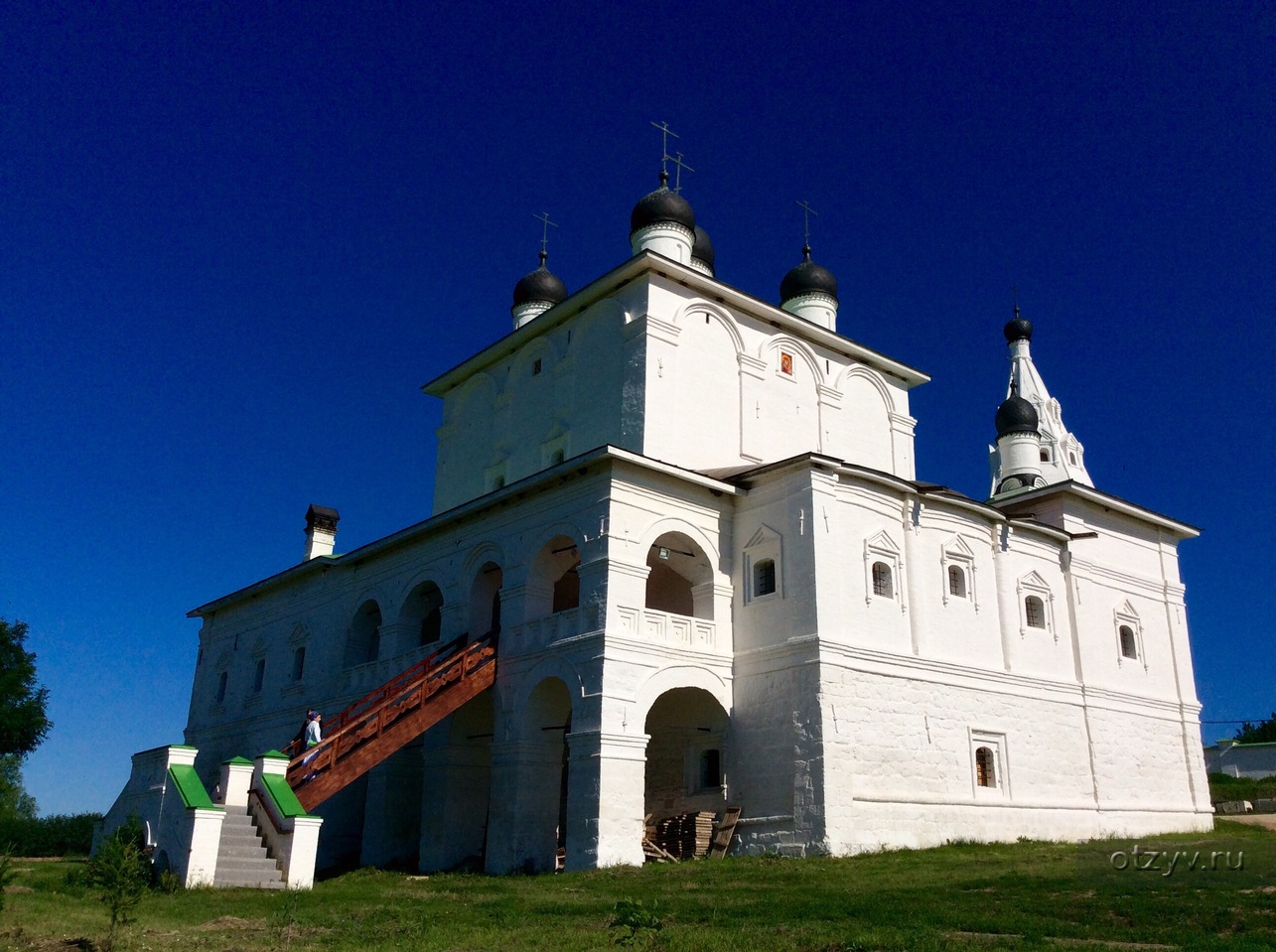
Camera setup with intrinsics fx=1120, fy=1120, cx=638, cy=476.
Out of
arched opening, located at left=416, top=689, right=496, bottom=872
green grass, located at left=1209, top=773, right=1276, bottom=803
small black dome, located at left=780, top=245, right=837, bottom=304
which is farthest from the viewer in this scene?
green grass, located at left=1209, top=773, right=1276, bottom=803

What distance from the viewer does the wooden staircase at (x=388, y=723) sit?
1666cm

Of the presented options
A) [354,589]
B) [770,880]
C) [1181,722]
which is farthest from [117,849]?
[1181,722]

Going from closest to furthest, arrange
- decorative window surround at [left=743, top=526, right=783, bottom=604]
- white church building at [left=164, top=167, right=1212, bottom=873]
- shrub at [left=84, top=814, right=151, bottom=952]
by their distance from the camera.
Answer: shrub at [left=84, top=814, right=151, bottom=952] < white church building at [left=164, top=167, right=1212, bottom=873] < decorative window surround at [left=743, top=526, right=783, bottom=604]

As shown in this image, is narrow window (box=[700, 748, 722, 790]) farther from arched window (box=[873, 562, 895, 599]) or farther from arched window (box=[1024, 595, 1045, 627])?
arched window (box=[1024, 595, 1045, 627])

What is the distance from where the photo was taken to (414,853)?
67.8 feet

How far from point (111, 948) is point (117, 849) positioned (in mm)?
1141

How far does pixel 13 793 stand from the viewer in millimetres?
52688

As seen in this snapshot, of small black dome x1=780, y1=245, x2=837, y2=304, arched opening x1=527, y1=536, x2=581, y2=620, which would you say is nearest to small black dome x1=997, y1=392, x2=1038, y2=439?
small black dome x1=780, y1=245, x2=837, y2=304

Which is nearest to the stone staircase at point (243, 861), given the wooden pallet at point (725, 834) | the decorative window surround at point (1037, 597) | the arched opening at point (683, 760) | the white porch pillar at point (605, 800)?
the white porch pillar at point (605, 800)

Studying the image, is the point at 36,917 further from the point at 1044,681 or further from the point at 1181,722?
the point at 1181,722

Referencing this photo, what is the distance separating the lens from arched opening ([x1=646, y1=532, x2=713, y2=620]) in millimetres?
18875

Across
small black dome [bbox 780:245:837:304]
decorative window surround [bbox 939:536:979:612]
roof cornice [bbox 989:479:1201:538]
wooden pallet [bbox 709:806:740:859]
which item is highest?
small black dome [bbox 780:245:837:304]

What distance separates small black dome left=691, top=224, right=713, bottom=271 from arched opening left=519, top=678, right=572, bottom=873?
1165 cm

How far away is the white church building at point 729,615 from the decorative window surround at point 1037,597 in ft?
0.14
